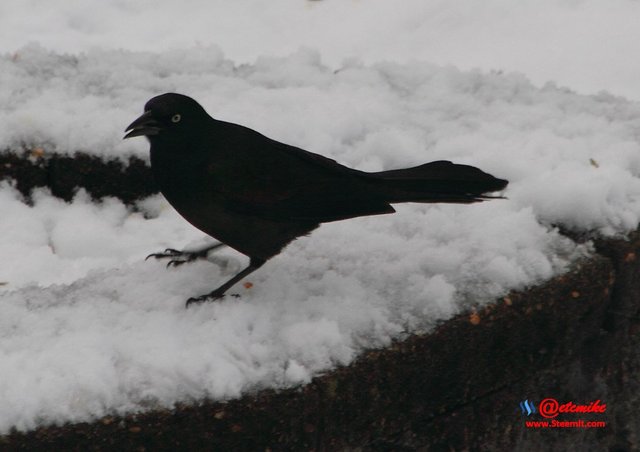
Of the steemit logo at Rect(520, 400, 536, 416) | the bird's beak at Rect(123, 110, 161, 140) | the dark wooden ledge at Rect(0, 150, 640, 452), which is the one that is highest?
the bird's beak at Rect(123, 110, 161, 140)

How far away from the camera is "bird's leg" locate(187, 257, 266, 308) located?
3209mm

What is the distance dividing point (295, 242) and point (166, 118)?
0.77m

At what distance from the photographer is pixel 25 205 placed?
4.12 meters

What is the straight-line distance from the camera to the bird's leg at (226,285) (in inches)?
126

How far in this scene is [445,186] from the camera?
11.0ft

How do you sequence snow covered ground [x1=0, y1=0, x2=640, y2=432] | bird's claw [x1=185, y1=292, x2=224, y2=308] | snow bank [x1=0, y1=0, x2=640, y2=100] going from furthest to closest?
snow bank [x1=0, y1=0, x2=640, y2=100] < bird's claw [x1=185, y1=292, x2=224, y2=308] < snow covered ground [x1=0, y1=0, x2=640, y2=432]

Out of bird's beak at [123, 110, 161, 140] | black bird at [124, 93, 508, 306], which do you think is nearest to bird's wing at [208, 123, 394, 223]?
black bird at [124, 93, 508, 306]

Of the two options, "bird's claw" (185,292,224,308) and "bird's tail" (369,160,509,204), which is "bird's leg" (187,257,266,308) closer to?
"bird's claw" (185,292,224,308)

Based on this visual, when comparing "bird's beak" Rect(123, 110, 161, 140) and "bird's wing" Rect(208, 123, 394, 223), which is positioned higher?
"bird's beak" Rect(123, 110, 161, 140)

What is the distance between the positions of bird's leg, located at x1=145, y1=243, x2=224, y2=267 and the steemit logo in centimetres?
126

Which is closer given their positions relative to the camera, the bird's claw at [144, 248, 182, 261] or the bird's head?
the bird's head

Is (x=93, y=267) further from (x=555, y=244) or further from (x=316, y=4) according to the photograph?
(x=316, y=4)

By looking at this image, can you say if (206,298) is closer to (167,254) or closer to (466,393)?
(167,254)

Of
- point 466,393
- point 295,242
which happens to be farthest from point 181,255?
point 466,393
